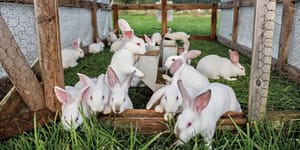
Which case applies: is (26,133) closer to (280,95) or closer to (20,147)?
(20,147)

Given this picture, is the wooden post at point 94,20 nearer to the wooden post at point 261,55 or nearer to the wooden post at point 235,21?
the wooden post at point 235,21

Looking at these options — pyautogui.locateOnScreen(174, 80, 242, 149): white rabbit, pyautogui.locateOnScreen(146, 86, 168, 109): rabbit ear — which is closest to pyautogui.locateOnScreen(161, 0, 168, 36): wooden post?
pyautogui.locateOnScreen(146, 86, 168, 109): rabbit ear

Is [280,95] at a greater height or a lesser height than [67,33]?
lesser

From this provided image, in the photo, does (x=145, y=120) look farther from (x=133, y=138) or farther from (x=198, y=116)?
(x=198, y=116)

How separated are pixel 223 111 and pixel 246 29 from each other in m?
3.37

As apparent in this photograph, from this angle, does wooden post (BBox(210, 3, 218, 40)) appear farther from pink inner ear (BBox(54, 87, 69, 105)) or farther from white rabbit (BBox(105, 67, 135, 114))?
pink inner ear (BBox(54, 87, 69, 105))

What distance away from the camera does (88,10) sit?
5.15 meters

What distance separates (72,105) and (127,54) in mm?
789

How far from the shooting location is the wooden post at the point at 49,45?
1.49 metres

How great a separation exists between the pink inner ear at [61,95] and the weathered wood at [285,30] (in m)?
2.36

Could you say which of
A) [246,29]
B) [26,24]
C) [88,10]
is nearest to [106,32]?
[88,10]

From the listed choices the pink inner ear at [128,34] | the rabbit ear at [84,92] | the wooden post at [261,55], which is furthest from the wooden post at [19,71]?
the wooden post at [261,55]

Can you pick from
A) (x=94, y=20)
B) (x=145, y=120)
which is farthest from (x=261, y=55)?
(x=94, y=20)

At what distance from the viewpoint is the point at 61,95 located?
150 cm
